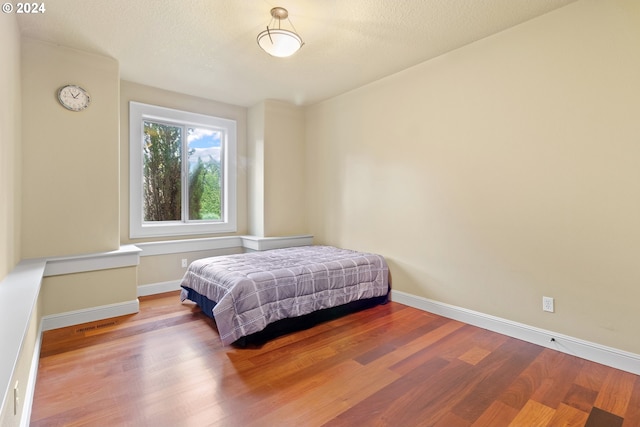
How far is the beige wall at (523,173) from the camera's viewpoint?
2168 millimetres

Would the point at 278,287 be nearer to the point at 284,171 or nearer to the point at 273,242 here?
the point at 273,242

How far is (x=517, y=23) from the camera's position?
2590mm

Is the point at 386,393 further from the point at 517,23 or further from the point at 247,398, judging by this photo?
the point at 517,23

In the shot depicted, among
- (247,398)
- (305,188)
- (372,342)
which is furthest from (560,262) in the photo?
(305,188)

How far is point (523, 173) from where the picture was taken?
8.54 feet

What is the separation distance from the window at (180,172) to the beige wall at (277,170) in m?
0.32

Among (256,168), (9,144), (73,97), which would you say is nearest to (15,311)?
(9,144)

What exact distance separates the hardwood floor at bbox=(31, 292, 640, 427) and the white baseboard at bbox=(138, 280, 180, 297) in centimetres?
95

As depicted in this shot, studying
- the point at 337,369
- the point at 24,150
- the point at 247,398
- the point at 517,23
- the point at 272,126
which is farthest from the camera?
the point at 272,126

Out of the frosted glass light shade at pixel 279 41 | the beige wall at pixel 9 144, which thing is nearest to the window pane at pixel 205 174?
the beige wall at pixel 9 144

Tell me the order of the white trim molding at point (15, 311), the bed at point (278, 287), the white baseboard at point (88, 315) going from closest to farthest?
the white trim molding at point (15, 311)
the bed at point (278, 287)
the white baseboard at point (88, 315)

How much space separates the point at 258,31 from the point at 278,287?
219cm

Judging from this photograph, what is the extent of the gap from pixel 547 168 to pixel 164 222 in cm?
420

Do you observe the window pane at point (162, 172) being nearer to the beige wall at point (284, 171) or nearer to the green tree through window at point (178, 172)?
the green tree through window at point (178, 172)
